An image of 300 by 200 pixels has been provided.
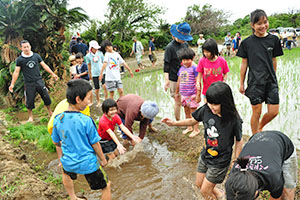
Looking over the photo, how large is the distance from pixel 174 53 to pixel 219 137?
8.01ft

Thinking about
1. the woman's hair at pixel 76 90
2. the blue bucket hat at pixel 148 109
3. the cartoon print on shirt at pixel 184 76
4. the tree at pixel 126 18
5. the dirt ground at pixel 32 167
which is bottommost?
the dirt ground at pixel 32 167

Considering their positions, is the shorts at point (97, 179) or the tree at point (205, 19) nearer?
the shorts at point (97, 179)

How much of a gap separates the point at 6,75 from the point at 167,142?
5622 millimetres

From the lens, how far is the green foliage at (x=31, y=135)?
450cm

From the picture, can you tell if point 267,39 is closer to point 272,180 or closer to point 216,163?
point 216,163

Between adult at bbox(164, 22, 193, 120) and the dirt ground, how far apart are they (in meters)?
0.55

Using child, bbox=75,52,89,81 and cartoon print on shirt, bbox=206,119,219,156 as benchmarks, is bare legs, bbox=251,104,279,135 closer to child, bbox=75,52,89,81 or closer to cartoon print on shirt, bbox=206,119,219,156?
cartoon print on shirt, bbox=206,119,219,156

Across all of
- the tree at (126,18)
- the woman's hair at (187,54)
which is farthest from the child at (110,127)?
the tree at (126,18)

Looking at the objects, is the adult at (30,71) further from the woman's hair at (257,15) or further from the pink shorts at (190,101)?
the woman's hair at (257,15)

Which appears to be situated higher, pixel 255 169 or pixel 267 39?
pixel 267 39

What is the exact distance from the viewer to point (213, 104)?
2154mm

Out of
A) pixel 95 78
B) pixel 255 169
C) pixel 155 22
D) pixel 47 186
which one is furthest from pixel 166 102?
pixel 155 22

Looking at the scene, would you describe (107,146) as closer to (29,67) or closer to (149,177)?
(149,177)

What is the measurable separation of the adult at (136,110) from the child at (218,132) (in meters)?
1.06
